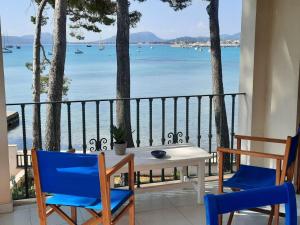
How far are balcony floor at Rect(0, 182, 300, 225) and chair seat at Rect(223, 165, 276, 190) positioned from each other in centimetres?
42

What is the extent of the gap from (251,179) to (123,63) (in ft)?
16.2

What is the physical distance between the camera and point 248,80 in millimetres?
4203

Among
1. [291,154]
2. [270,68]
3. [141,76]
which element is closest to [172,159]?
[291,154]

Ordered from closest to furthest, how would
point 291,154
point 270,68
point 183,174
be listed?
point 291,154 → point 183,174 → point 270,68

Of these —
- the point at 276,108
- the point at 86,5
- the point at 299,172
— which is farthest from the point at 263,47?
the point at 86,5

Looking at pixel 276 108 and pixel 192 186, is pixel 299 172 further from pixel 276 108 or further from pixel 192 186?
pixel 192 186

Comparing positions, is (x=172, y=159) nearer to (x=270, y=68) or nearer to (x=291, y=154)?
(x=291, y=154)

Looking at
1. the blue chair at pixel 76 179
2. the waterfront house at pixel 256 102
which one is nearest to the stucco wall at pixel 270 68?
the waterfront house at pixel 256 102

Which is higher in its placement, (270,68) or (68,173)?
(270,68)

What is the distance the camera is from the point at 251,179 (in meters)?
3.05

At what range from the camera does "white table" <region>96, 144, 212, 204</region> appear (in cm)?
326

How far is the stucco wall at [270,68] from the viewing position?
3777 millimetres

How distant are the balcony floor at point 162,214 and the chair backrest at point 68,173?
2.89ft

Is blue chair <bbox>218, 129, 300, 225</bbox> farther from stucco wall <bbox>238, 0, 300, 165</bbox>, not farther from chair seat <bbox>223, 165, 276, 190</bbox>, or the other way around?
stucco wall <bbox>238, 0, 300, 165</bbox>
